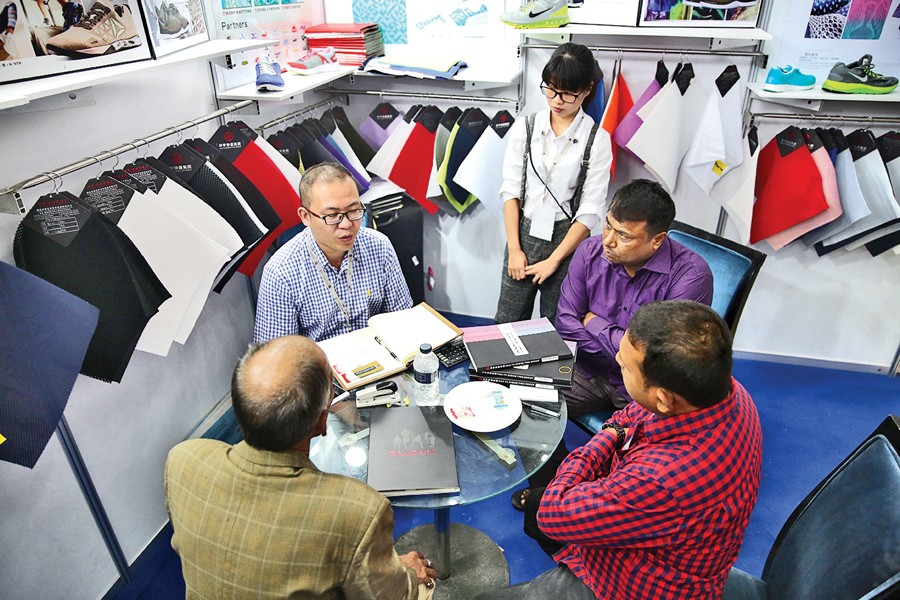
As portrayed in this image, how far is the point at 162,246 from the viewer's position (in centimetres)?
205

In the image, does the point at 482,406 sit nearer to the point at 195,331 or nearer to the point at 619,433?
the point at 619,433

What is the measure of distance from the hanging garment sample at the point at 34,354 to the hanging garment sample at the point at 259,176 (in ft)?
3.32

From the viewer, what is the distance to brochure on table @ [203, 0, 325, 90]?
2.63m

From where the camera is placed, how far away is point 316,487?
3.82ft

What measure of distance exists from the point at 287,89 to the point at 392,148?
879 millimetres

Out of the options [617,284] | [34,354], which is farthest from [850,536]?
[34,354]

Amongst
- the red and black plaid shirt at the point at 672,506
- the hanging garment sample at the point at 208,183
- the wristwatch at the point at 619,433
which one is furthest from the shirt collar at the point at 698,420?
the hanging garment sample at the point at 208,183

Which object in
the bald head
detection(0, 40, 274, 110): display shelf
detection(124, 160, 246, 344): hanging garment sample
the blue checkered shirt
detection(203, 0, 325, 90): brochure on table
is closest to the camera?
the bald head

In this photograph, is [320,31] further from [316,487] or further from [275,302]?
[316,487]

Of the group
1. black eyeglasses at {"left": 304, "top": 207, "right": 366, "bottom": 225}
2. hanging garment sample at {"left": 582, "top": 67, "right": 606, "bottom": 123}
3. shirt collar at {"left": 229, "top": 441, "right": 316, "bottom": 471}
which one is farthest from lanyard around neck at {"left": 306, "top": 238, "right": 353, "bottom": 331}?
hanging garment sample at {"left": 582, "top": 67, "right": 606, "bottom": 123}

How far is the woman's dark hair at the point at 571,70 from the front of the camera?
2.51m

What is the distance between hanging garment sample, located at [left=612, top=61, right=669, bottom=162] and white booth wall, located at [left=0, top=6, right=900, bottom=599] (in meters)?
0.06

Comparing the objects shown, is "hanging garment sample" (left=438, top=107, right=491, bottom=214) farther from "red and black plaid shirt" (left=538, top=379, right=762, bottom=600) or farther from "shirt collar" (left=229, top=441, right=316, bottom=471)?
"shirt collar" (left=229, top=441, right=316, bottom=471)

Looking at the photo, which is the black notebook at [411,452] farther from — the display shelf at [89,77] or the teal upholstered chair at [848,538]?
the display shelf at [89,77]
